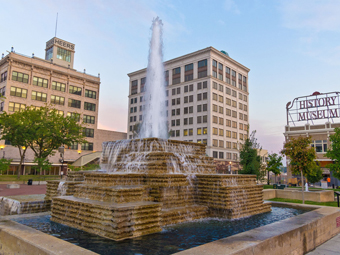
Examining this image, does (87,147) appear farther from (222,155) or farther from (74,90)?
(222,155)

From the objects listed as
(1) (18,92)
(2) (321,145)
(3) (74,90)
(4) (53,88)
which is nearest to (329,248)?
(2) (321,145)

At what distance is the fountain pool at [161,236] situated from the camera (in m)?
6.31

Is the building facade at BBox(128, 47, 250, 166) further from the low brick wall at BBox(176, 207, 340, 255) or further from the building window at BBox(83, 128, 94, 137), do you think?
the low brick wall at BBox(176, 207, 340, 255)

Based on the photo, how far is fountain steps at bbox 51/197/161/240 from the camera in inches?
277

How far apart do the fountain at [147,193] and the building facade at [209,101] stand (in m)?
52.9

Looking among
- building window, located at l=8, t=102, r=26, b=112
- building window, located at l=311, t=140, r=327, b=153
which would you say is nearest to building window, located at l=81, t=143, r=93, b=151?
building window, located at l=8, t=102, r=26, b=112

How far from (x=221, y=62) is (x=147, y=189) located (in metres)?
68.0

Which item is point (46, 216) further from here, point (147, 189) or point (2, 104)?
point (2, 104)

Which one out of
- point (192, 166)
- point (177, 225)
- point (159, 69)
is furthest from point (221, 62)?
point (177, 225)

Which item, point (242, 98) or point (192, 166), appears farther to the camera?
point (242, 98)

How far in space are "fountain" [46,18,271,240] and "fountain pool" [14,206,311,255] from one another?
0.97 ft

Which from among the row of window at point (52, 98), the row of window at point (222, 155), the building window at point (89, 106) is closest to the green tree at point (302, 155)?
the row of window at point (222, 155)

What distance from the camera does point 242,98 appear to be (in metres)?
81.2

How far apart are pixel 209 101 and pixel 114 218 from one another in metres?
63.1
